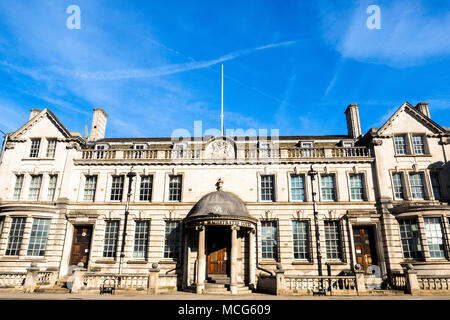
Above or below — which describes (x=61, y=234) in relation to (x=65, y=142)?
below

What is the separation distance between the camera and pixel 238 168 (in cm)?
2559

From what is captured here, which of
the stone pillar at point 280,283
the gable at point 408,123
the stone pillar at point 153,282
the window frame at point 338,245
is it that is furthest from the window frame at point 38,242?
the gable at point 408,123

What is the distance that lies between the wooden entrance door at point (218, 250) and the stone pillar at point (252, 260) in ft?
5.55

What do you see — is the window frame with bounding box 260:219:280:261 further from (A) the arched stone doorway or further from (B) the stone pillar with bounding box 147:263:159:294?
(B) the stone pillar with bounding box 147:263:159:294

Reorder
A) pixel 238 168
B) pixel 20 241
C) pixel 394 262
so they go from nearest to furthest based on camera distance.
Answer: pixel 394 262
pixel 20 241
pixel 238 168

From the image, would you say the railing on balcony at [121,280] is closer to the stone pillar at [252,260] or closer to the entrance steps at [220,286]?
the entrance steps at [220,286]

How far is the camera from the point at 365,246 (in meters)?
23.4

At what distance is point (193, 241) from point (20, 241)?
14048 mm

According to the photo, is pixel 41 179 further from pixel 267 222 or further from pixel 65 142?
pixel 267 222

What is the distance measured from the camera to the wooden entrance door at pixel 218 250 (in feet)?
73.4

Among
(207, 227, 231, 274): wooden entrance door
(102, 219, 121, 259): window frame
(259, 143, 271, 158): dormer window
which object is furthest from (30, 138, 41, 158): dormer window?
(259, 143, 271, 158): dormer window

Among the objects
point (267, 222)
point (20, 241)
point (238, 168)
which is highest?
point (238, 168)
